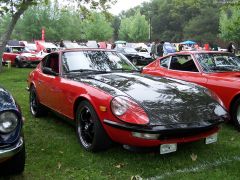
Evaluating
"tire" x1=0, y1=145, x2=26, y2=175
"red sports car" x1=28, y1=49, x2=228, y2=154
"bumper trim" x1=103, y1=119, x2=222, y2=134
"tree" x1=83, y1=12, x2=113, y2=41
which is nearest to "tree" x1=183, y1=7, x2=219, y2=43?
"tree" x1=83, y1=12, x2=113, y2=41

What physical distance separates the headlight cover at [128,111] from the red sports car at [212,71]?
2354 millimetres

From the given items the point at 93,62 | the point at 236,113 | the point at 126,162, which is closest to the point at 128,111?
the point at 126,162

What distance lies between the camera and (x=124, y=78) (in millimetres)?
5172

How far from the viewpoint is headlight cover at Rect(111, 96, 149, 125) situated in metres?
4.09

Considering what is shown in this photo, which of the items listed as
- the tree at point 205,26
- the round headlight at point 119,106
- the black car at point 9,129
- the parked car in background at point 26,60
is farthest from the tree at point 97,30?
the black car at point 9,129

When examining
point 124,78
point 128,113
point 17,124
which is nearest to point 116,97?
point 128,113

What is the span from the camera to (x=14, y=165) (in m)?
3.85

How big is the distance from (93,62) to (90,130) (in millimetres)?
1406

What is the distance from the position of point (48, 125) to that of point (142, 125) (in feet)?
9.22

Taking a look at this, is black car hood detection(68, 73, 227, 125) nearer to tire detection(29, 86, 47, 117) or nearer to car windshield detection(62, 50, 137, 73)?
car windshield detection(62, 50, 137, 73)

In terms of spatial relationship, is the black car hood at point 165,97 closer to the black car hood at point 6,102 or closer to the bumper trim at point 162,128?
the bumper trim at point 162,128

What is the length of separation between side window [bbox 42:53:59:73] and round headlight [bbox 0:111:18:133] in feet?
8.47

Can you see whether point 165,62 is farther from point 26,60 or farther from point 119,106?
point 26,60

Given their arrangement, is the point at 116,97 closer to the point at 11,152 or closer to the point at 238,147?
the point at 11,152
